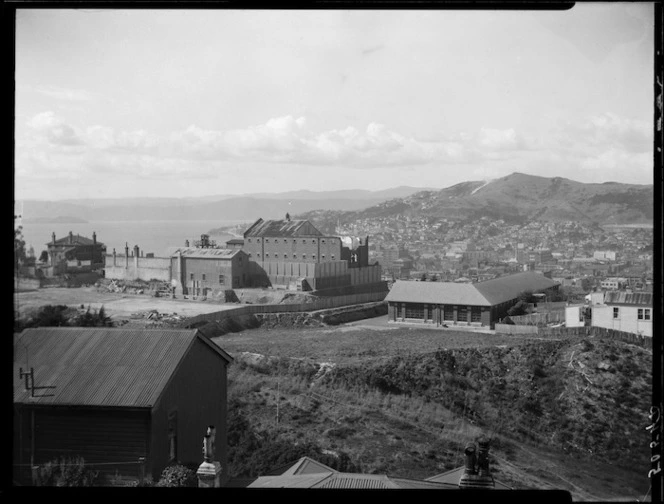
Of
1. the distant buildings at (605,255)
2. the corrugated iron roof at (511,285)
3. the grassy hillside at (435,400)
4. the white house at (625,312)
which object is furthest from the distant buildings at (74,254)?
the white house at (625,312)

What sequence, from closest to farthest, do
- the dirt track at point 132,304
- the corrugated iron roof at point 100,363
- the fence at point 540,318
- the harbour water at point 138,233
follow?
the corrugated iron roof at point 100,363 → the harbour water at point 138,233 → the dirt track at point 132,304 → the fence at point 540,318

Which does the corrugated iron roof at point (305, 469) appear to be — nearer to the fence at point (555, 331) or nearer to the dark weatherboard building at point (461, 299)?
the dark weatherboard building at point (461, 299)

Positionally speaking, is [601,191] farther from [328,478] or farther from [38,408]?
[38,408]

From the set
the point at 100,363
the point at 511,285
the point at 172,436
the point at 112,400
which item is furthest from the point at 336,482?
the point at 511,285

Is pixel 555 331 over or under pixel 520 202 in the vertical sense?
under

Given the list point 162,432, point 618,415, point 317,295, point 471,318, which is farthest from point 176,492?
point 618,415

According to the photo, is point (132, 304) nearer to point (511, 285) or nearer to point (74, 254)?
point (74, 254)

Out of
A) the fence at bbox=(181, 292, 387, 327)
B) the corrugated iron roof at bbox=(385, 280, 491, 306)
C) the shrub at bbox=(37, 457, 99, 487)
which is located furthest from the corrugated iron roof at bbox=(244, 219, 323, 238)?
the shrub at bbox=(37, 457, 99, 487)

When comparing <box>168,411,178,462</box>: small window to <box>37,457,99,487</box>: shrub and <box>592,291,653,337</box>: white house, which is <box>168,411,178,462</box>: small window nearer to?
<box>37,457,99,487</box>: shrub
